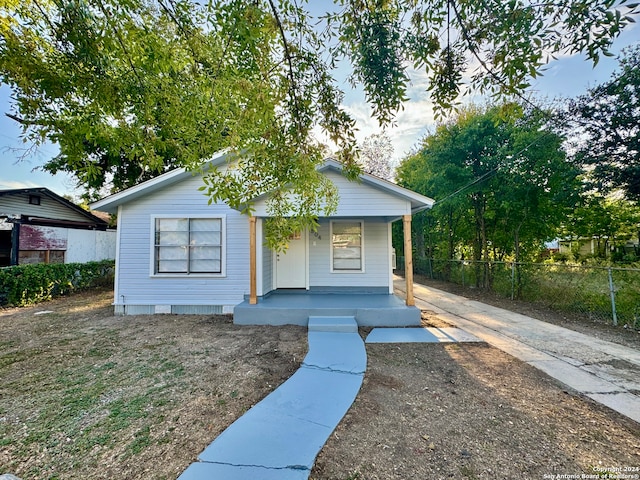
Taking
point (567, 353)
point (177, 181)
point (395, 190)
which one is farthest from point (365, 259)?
point (177, 181)

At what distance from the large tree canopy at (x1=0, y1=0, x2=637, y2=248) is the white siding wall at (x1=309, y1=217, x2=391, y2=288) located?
186 inches

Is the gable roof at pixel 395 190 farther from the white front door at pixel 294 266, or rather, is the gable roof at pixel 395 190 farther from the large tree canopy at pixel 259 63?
the large tree canopy at pixel 259 63

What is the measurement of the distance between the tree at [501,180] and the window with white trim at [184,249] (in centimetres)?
740

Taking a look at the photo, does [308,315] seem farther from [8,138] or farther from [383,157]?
[383,157]

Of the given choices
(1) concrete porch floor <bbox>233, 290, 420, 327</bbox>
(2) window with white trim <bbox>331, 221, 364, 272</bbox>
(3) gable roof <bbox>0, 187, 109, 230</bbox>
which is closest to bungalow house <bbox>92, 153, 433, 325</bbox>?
(1) concrete porch floor <bbox>233, 290, 420, 327</bbox>

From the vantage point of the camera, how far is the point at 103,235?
42.2ft

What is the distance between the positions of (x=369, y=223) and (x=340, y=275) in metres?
1.63

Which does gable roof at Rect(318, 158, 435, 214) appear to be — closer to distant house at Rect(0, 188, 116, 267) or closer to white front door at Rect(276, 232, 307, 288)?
white front door at Rect(276, 232, 307, 288)

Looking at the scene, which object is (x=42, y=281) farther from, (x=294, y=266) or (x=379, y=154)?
(x=379, y=154)

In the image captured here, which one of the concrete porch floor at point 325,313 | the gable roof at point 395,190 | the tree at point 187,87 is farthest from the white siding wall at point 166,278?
the tree at point 187,87

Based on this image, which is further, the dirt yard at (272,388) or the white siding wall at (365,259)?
the white siding wall at (365,259)

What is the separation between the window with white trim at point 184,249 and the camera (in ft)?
23.1

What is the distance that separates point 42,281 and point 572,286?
14308mm

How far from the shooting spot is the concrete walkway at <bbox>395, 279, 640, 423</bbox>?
3.19m
